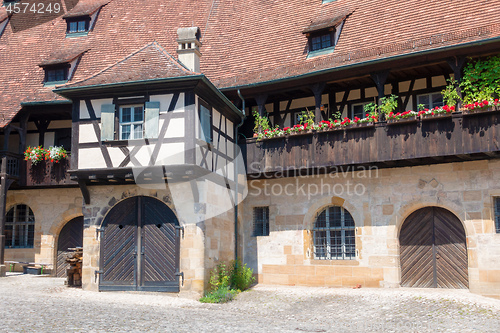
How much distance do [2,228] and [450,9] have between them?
14.5m

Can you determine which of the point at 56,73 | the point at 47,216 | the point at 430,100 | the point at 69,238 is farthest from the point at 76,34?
the point at 430,100

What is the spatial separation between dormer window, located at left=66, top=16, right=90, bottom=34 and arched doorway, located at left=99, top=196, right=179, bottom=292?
999 cm

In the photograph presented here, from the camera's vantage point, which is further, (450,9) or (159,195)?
(450,9)

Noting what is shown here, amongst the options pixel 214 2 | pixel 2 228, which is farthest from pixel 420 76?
pixel 2 228

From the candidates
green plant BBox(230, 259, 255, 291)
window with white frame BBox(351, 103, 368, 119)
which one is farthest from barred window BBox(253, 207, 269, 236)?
window with white frame BBox(351, 103, 368, 119)

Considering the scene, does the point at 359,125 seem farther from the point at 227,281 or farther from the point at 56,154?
the point at 56,154

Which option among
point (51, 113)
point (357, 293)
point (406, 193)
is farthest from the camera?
A: point (51, 113)

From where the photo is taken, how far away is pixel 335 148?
1468 centimetres

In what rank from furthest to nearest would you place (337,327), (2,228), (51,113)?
(51,113)
(2,228)
(337,327)

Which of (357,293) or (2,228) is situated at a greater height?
(2,228)

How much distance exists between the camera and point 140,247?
1415 centimetres

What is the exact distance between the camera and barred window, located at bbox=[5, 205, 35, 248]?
736 inches

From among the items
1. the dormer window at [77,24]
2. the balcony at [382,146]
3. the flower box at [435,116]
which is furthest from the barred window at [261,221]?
the dormer window at [77,24]

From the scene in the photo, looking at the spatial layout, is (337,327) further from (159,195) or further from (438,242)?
(159,195)
